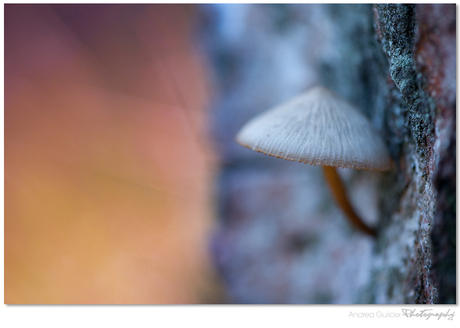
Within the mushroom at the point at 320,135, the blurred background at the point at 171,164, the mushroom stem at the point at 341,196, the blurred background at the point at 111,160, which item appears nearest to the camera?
the mushroom at the point at 320,135

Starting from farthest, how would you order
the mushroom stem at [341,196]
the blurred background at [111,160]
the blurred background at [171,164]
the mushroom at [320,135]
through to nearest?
the blurred background at [111,160]
the blurred background at [171,164]
the mushroom stem at [341,196]
the mushroom at [320,135]

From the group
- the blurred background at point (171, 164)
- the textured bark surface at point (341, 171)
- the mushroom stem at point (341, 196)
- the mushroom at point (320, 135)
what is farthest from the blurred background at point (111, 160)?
the mushroom at point (320, 135)

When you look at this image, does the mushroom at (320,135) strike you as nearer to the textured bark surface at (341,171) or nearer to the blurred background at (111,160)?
the textured bark surface at (341,171)

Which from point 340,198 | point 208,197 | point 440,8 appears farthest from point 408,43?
point 208,197

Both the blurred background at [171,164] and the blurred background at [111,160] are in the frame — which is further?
the blurred background at [111,160]

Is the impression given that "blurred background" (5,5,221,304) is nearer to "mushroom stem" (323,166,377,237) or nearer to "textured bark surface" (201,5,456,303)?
"textured bark surface" (201,5,456,303)

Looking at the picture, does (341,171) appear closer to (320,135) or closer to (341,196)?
(341,196)

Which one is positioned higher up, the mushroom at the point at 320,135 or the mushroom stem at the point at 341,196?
the mushroom at the point at 320,135
